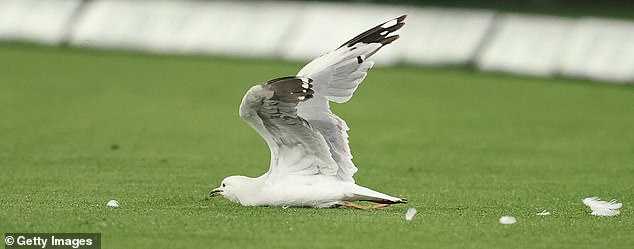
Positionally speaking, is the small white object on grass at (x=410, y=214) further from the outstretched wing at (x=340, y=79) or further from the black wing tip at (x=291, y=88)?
the black wing tip at (x=291, y=88)

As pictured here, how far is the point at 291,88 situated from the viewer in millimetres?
7770

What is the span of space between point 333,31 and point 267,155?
8350 millimetres

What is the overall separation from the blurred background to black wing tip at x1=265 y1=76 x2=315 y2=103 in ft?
38.6

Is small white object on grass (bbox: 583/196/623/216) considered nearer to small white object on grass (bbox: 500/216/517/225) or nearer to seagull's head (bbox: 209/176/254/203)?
small white object on grass (bbox: 500/216/517/225)

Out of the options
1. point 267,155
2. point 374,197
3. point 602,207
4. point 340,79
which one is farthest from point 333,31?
point 374,197

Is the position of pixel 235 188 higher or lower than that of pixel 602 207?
higher

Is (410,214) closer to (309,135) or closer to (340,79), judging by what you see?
(309,135)

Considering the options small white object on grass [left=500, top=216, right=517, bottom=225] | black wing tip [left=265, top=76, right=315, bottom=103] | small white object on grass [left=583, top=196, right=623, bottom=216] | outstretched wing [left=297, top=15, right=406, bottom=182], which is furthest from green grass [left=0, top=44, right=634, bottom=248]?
black wing tip [left=265, top=76, right=315, bottom=103]

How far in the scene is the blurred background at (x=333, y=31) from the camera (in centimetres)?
1939

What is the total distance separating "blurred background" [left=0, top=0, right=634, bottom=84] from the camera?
63.6 feet

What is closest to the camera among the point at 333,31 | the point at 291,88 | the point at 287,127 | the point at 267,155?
the point at 291,88

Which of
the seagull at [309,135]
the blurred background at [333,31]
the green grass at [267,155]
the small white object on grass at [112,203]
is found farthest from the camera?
the blurred background at [333,31]

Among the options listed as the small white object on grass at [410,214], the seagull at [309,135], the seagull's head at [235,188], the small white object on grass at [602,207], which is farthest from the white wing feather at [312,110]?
the small white object on grass at [602,207]

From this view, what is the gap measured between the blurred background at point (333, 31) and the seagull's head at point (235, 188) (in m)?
11.4
